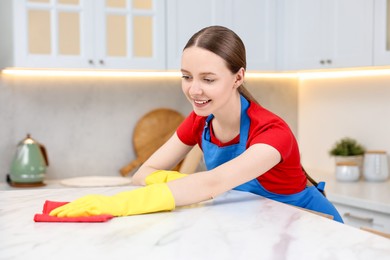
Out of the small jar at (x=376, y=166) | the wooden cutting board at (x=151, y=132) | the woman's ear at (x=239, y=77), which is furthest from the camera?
the wooden cutting board at (x=151, y=132)

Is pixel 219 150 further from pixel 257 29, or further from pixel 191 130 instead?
pixel 257 29

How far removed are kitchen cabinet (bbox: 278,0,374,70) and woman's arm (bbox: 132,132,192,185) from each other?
1391mm

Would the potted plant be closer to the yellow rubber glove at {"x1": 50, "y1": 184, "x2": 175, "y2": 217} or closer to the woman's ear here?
the woman's ear

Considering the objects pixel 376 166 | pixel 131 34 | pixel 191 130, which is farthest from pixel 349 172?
pixel 191 130

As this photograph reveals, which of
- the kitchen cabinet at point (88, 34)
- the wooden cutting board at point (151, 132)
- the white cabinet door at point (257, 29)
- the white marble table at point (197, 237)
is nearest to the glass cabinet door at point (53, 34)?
the kitchen cabinet at point (88, 34)

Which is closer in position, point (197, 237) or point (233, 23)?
point (197, 237)

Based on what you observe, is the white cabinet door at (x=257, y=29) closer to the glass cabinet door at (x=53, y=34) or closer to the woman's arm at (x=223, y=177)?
the glass cabinet door at (x=53, y=34)

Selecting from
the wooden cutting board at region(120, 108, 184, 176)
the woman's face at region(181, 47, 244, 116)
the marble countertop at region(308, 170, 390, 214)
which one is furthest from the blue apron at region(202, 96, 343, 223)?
the wooden cutting board at region(120, 108, 184, 176)

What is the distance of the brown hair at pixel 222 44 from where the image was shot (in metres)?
1.50

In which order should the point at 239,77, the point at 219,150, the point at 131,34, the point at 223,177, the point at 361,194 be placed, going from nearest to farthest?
1. the point at 223,177
2. the point at 239,77
3. the point at 219,150
4. the point at 361,194
5. the point at 131,34

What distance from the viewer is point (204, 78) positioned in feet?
4.83

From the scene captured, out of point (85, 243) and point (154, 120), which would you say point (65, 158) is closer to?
point (154, 120)

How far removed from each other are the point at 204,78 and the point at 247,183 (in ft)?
1.20

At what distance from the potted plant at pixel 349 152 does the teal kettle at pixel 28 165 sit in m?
1.65
